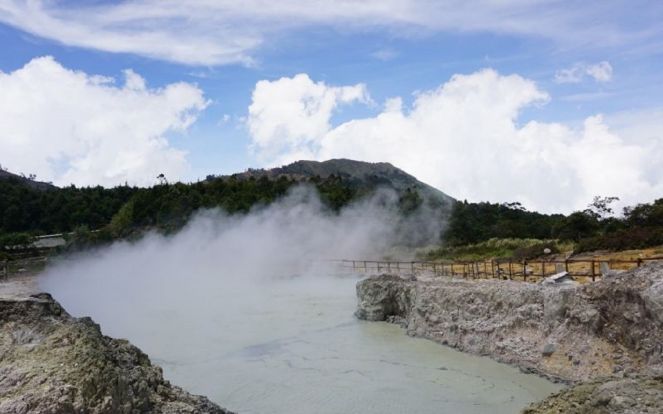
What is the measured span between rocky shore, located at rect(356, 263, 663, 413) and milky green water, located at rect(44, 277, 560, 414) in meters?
0.54

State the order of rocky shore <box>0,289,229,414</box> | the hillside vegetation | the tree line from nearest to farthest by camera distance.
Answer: rocky shore <box>0,289,229,414</box> < the hillside vegetation < the tree line

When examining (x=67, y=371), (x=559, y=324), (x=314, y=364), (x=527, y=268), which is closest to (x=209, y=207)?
(x=527, y=268)

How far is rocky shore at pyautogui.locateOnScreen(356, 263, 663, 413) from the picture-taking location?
36.7ft

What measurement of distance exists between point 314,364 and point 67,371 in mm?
9634

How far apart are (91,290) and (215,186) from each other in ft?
112

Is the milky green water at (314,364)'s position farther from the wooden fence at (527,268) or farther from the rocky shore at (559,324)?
the wooden fence at (527,268)

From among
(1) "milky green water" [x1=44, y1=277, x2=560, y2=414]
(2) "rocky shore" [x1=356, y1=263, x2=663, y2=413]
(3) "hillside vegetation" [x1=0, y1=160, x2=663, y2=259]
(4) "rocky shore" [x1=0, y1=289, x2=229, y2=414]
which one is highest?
(3) "hillside vegetation" [x1=0, y1=160, x2=663, y2=259]

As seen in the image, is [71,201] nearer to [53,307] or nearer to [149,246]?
[149,246]

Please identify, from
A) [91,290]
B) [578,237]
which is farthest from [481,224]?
[91,290]

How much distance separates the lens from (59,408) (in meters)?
5.18

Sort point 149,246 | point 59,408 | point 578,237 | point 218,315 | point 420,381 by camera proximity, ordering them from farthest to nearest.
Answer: point 149,246, point 578,237, point 218,315, point 420,381, point 59,408

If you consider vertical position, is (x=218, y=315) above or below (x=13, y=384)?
below

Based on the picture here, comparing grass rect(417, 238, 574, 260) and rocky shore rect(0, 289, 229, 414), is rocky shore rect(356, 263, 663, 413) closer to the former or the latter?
rocky shore rect(0, 289, 229, 414)

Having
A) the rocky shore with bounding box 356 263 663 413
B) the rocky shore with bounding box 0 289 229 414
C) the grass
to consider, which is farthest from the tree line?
the rocky shore with bounding box 0 289 229 414
